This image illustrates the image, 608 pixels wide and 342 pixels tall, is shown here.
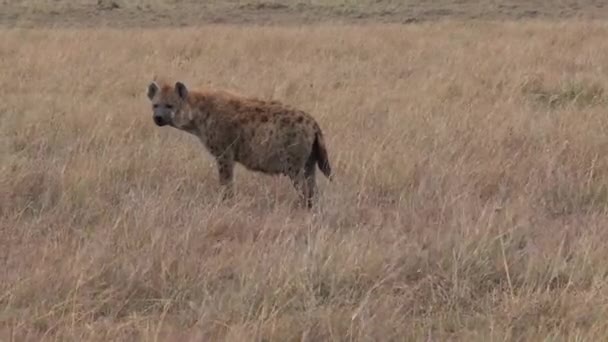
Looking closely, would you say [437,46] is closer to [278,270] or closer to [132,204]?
[132,204]

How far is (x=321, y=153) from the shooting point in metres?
6.16

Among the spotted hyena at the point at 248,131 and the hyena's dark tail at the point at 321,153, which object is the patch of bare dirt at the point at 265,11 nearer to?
the spotted hyena at the point at 248,131

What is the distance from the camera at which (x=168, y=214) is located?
5309 millimetres

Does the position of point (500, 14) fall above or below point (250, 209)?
below

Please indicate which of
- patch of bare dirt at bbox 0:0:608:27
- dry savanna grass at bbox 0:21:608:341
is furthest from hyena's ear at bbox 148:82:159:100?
patch of bare dirt at bbox 0:0:608:27

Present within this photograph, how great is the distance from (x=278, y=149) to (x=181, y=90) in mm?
1050

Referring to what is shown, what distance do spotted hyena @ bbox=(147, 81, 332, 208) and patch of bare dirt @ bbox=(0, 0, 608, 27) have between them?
13122 millimetres

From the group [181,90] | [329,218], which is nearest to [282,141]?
[329,218]

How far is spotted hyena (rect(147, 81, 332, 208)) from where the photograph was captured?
6.09 metres

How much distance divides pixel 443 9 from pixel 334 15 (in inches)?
111

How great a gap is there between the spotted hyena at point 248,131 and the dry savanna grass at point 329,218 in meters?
0.17

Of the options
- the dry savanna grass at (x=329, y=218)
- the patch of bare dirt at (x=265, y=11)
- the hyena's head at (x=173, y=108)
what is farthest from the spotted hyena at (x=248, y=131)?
the patch of bare dirt at (x=265, y=11)

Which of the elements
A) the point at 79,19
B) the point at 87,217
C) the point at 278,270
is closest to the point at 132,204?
the point at 87,217

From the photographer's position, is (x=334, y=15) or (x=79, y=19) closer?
(x=79, y=19)
